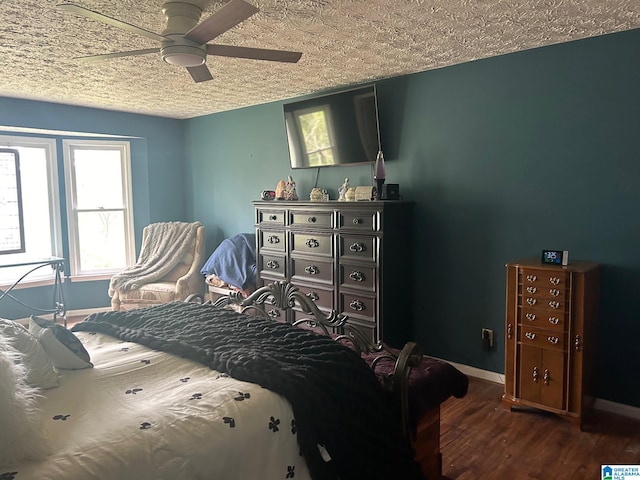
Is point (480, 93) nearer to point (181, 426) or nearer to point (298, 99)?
point (298, 99)

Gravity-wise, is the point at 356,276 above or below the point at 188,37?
below

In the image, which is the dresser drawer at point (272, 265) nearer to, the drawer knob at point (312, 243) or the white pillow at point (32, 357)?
the drawer knob at point (312, 243)

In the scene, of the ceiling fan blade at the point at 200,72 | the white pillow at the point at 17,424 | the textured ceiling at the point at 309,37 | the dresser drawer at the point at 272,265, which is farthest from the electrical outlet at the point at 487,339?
the white pillow at the point at 17,424

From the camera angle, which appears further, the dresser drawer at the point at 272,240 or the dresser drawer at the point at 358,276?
the dresser drawer at the point at 272,240

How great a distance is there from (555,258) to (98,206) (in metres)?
4.86

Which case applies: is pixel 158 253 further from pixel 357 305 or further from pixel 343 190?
pixel 357 305

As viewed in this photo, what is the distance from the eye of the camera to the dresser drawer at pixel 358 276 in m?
3.50

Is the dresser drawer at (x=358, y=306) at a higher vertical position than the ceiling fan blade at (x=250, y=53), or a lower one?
lower

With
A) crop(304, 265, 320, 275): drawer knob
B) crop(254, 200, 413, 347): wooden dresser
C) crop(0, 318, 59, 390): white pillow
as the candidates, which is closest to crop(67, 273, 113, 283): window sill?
crop(254, 200, 413, 347): wooden dresser

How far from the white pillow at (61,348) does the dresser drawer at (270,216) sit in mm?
2408

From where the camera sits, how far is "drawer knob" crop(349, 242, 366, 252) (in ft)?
11.6

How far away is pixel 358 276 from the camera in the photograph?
3.57 m

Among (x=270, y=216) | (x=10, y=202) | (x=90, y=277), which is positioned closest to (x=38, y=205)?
(x=10, y=202)

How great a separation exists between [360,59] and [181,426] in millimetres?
2705
